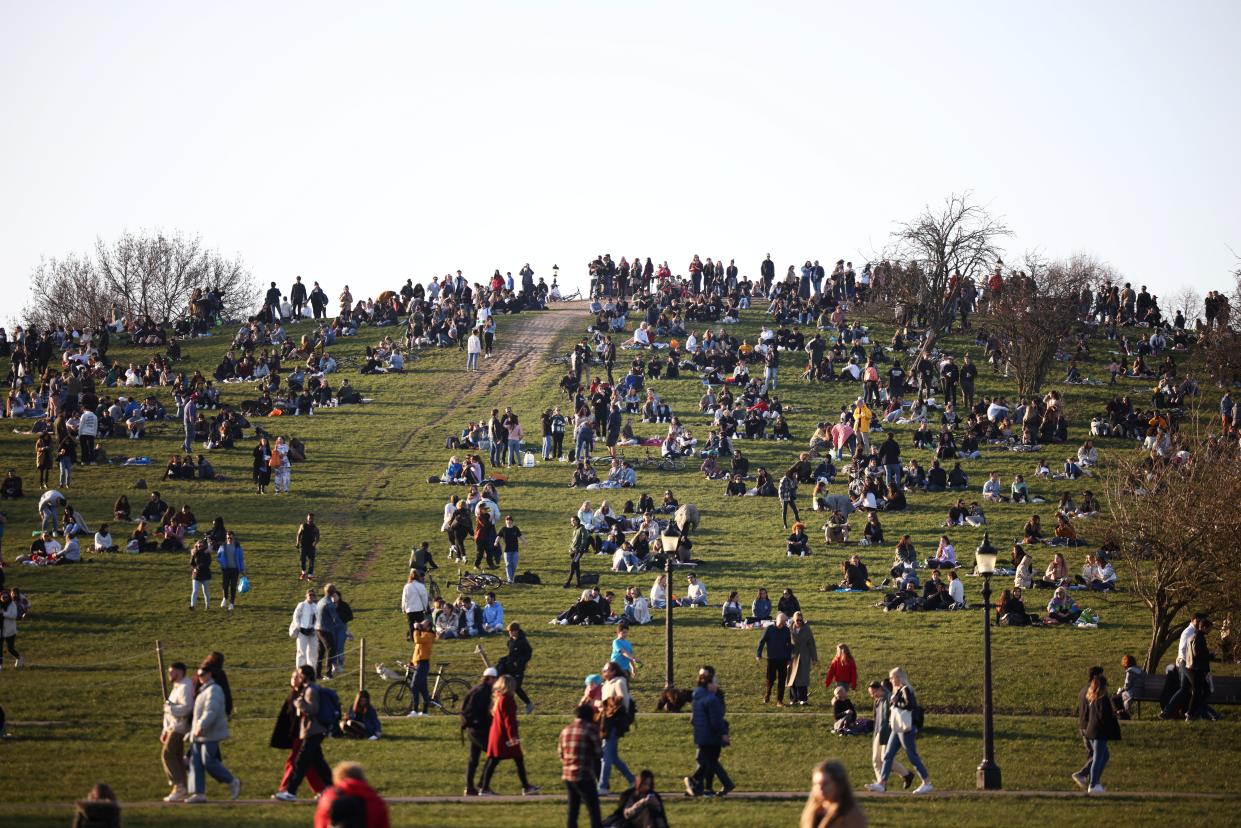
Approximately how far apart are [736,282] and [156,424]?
31488mm

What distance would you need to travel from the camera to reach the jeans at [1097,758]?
68.8 ft

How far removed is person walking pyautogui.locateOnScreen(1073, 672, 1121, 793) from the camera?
20.8 metres

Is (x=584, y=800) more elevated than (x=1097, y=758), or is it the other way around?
(x=584, y=800)

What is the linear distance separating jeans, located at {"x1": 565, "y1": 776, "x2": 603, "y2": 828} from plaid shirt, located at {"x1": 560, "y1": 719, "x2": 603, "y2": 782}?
7cm

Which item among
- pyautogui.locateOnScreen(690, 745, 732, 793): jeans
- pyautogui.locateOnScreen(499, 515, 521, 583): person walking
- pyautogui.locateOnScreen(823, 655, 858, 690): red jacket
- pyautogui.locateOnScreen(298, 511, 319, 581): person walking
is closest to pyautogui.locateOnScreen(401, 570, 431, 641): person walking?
pyautogui.locateOnScreen(499, 515, 521, 583): person walking

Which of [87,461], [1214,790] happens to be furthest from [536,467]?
[1214,790]

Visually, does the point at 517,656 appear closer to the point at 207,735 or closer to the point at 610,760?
the point at 610,760

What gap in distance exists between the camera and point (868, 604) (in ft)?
115

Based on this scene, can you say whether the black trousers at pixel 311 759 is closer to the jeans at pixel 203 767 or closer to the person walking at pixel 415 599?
the jeans at pixel 203 767

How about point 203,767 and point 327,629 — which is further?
point 327,629

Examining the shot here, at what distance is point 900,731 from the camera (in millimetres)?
20859

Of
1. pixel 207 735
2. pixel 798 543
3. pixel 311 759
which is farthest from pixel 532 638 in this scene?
pixel 311 759

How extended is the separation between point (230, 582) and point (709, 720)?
1837 centimetres

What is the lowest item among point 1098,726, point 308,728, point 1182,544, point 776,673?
point 776,673
